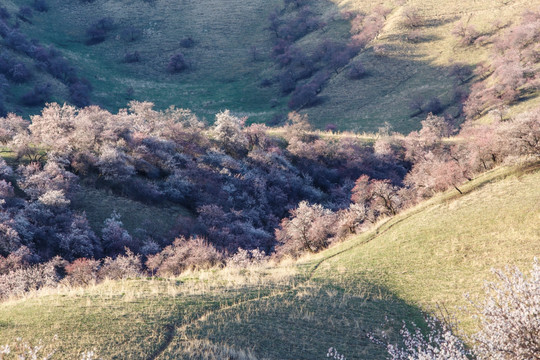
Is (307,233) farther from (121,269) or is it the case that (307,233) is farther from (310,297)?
(310,297)

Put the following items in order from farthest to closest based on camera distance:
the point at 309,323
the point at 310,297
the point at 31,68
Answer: the point at 31,68 < the point at 310,297 < the point at 309,323

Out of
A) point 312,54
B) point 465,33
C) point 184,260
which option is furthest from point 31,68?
point 465,33

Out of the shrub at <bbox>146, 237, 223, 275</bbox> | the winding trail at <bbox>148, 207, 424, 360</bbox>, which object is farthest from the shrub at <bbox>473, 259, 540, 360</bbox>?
the shrub at <bbox>146, 237, 223, 275</bbox>

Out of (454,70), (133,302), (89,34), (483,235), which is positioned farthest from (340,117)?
(89,34)

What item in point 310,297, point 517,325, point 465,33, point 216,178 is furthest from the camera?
point 465,33

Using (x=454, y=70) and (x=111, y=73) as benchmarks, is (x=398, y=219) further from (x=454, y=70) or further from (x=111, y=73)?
(x=111, y=73)

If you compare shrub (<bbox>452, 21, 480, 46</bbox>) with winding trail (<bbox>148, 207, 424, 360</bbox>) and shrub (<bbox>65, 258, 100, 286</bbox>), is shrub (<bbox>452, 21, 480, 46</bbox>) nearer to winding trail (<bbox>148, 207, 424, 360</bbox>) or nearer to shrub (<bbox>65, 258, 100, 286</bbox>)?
winding trail (<bbox>148, 207, 424, 360</bbox>)
